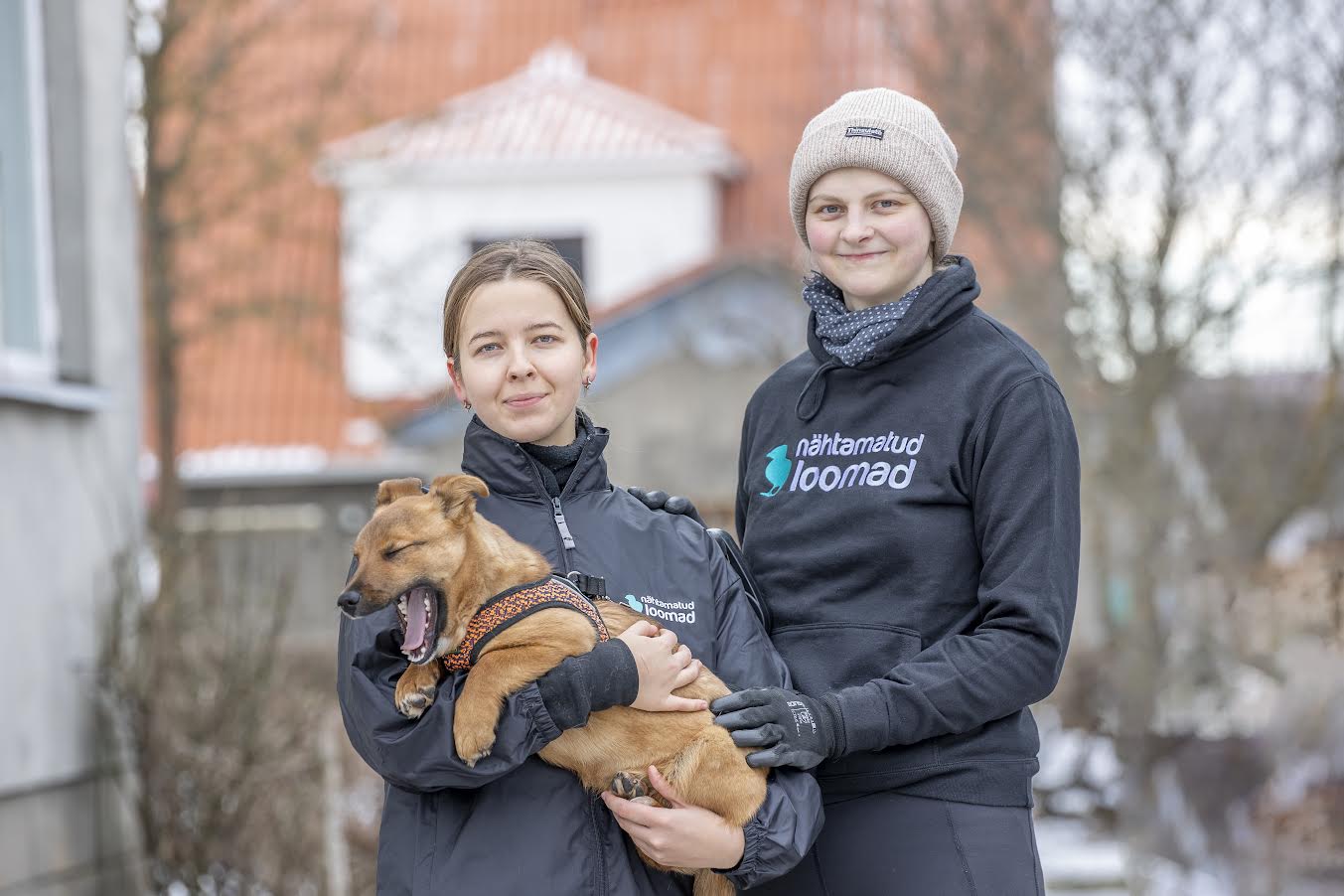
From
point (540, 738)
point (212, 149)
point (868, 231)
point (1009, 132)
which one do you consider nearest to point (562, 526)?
point (540, 738)

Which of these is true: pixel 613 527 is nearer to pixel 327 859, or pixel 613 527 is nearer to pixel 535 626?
pixel 535 626

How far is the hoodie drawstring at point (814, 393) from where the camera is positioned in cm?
318

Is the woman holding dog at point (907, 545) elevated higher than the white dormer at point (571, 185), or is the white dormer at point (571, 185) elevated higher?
the white dormer at point (571, 185)

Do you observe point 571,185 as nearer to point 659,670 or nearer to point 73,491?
point 73,491

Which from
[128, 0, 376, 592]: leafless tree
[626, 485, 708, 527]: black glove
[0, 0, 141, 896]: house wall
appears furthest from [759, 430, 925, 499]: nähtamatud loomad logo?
[128, 0, 376, 592]: leafless tree

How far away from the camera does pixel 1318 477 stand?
8.95 m

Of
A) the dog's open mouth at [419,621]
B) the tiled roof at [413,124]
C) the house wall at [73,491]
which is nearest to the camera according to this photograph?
the dog's open mouth at [419,621]

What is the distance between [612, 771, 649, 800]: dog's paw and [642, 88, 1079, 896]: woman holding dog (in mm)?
203

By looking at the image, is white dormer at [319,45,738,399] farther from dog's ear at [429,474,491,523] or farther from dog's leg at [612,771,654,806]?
dog's leg at [612,771,654,806]

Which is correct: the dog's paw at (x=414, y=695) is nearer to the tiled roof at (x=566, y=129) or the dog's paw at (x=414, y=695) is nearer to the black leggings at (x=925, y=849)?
the black leggings at (x=925, y=849)

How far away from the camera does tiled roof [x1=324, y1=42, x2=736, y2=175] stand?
19.7 metres

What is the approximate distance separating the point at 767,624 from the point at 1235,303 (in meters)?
6.50

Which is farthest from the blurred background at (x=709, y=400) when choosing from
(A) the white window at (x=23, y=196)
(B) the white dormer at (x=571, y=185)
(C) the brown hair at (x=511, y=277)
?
(B) the white dormer at (x=571, y=185)

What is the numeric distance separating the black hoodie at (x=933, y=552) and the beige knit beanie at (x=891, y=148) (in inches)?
6.3
